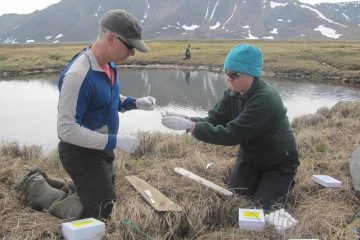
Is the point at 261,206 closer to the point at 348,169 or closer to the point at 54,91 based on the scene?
the point at 348,169

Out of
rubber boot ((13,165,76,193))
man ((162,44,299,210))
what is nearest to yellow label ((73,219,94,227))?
rubber boot ((13,165,76,193))

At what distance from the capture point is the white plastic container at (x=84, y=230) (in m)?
3.03

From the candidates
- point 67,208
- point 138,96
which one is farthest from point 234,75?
point 138,96

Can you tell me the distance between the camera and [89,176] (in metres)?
3.53

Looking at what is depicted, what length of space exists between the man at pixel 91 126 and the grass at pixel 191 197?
0.71ft

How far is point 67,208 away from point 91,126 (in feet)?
3.02

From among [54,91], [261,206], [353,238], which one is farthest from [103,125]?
[54,91]

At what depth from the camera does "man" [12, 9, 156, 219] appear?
123 inches

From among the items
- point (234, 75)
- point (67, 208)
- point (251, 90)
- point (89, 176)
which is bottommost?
point (67, 208)

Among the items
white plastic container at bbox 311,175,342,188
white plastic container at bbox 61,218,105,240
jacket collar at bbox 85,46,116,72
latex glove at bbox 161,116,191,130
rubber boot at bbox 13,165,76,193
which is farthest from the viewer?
white plastic container at bbox 311,175,342,188

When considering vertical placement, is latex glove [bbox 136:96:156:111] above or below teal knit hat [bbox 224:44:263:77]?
below

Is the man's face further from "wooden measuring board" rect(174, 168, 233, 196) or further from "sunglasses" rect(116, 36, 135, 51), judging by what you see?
"wooden measuring board" rect(174, 168, 233, 196)

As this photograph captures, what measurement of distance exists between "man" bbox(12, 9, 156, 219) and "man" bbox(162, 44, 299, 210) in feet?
2.28

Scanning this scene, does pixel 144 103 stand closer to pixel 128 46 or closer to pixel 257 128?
pixel 128 46
